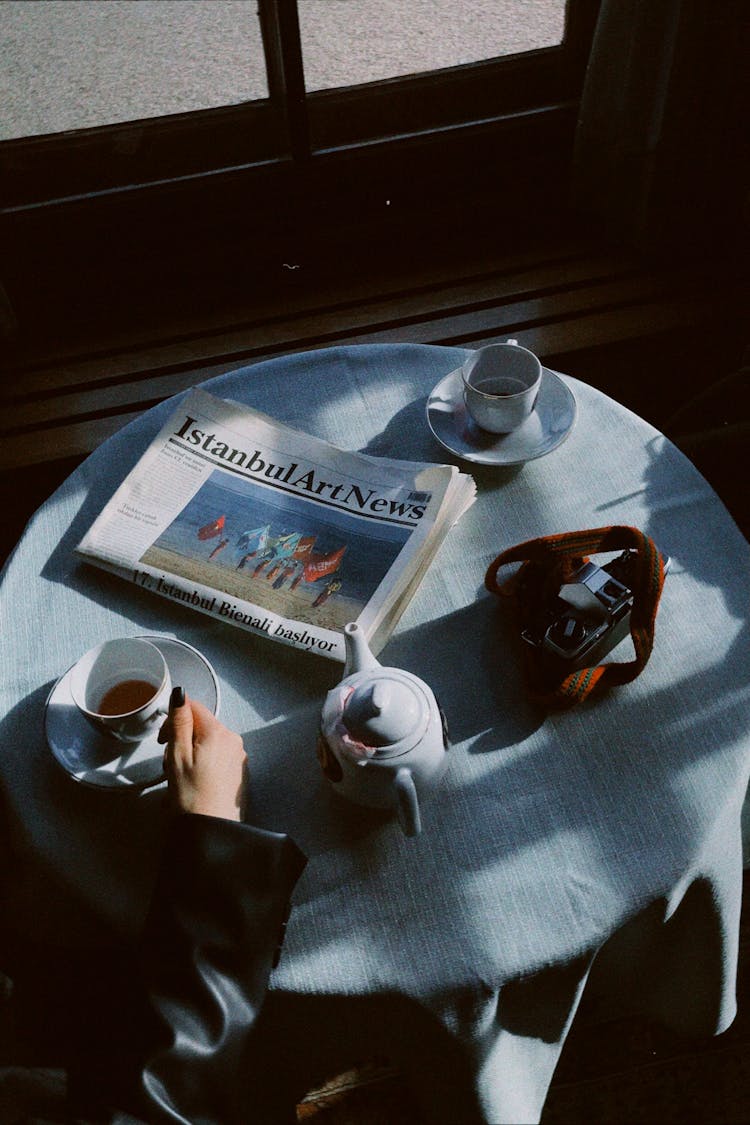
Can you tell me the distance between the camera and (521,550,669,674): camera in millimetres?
729

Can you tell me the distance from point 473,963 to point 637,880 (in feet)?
0.44

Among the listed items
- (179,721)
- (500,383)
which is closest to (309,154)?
(500,383)

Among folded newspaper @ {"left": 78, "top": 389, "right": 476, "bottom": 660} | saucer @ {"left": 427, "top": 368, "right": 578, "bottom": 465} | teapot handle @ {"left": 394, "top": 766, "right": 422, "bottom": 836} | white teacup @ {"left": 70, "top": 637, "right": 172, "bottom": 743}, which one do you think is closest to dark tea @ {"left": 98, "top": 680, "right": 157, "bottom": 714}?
white teacup @ {"left": 70, "top": 637, "right": 172, "bottom": 743}

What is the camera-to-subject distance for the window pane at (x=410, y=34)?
1.76m

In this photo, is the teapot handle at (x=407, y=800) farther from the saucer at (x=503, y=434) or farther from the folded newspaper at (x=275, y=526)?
the saucer at (x=503, y=434)

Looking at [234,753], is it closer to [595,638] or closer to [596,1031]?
[595,638]

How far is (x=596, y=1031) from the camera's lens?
1.10 m

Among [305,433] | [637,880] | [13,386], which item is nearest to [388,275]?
[13,386]

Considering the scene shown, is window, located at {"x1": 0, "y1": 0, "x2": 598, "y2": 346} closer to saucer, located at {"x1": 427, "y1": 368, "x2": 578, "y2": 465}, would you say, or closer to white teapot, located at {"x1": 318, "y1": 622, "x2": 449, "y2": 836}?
saucer, located at {"x1": 427, "y1": 368, "x2": 578, "y2": 465}

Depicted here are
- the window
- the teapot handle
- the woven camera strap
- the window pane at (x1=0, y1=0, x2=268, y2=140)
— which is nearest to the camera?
the teapot handle

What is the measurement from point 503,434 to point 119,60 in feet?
5.04

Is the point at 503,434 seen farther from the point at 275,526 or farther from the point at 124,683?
the point at 124,683

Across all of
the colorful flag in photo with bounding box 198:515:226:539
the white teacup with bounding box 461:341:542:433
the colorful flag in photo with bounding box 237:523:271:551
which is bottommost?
the colorful flag in photo with bounding box 237:523:271:551

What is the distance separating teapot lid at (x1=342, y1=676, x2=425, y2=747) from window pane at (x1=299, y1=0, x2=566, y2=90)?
145 centimetres
